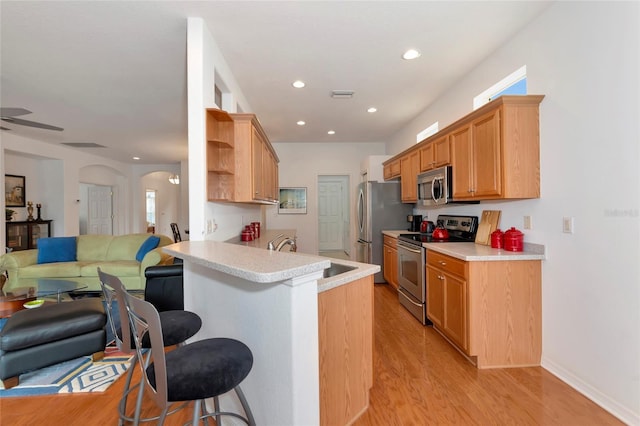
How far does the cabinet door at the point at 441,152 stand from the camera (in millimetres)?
3229

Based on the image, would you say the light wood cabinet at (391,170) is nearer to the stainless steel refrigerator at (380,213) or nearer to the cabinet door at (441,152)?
the stainless steel refrigerator at (380,213)

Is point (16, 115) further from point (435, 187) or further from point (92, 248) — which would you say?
point (435, 187)

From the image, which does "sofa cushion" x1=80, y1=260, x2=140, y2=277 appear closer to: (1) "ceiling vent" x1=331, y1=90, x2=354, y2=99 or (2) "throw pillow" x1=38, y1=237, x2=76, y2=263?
(2) "throw pillow" x1=38, y1=237, x2=76, y2=263

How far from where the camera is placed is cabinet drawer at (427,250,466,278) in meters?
2.44

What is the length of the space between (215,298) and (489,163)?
7.82 ft

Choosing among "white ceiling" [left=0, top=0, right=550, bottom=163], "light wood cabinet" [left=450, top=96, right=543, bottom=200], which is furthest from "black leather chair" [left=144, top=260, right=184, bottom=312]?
"light wood cabinet" [left=450, top=96, right=543, bottom=200]

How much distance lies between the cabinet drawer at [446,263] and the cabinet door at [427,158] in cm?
116

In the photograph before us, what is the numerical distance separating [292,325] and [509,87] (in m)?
3.08

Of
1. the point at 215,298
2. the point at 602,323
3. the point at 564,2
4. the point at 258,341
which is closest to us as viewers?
the point at 258,341

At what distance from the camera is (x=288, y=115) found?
4.62 meters

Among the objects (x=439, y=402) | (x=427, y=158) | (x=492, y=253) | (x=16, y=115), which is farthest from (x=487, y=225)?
(x=16, y=115)

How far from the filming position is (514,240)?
2.49 meters

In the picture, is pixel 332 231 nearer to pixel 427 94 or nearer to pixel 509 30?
pixel 427 94

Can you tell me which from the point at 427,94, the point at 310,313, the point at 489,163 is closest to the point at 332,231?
the point at 427,94
